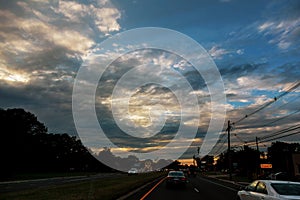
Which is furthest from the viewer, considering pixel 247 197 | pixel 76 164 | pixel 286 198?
pixel 76 164

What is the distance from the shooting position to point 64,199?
1688 cm

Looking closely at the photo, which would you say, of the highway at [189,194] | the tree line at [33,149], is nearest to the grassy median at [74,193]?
the highway at [189,194]

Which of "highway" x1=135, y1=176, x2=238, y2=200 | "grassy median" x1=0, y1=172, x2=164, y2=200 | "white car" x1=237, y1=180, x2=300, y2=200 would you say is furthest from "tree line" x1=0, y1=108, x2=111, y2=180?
"white car" x1=237, y1=180, x2=300, y2=200

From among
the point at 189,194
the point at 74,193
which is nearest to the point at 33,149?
the point at 74,193

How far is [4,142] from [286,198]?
69197 mm

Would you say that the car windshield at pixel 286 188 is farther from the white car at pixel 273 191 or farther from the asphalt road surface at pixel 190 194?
the asphalt road surface at pixel 190 194

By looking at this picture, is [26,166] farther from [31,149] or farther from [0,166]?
[0,166]

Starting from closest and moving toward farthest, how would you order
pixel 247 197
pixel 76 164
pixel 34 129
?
pixel 247 197 < pixel 34 129 < pixel 76 164

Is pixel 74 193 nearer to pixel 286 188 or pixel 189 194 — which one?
pixel 189 194

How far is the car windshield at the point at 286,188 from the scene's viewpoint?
31.7 feet

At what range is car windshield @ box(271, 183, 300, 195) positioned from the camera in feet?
31.7

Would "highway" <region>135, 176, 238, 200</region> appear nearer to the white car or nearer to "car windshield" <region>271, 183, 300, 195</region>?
the white car

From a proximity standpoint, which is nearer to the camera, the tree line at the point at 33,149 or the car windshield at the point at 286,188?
the car windshield at the point at 286,188

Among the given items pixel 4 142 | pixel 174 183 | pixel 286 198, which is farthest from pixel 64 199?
pixel 4 142
